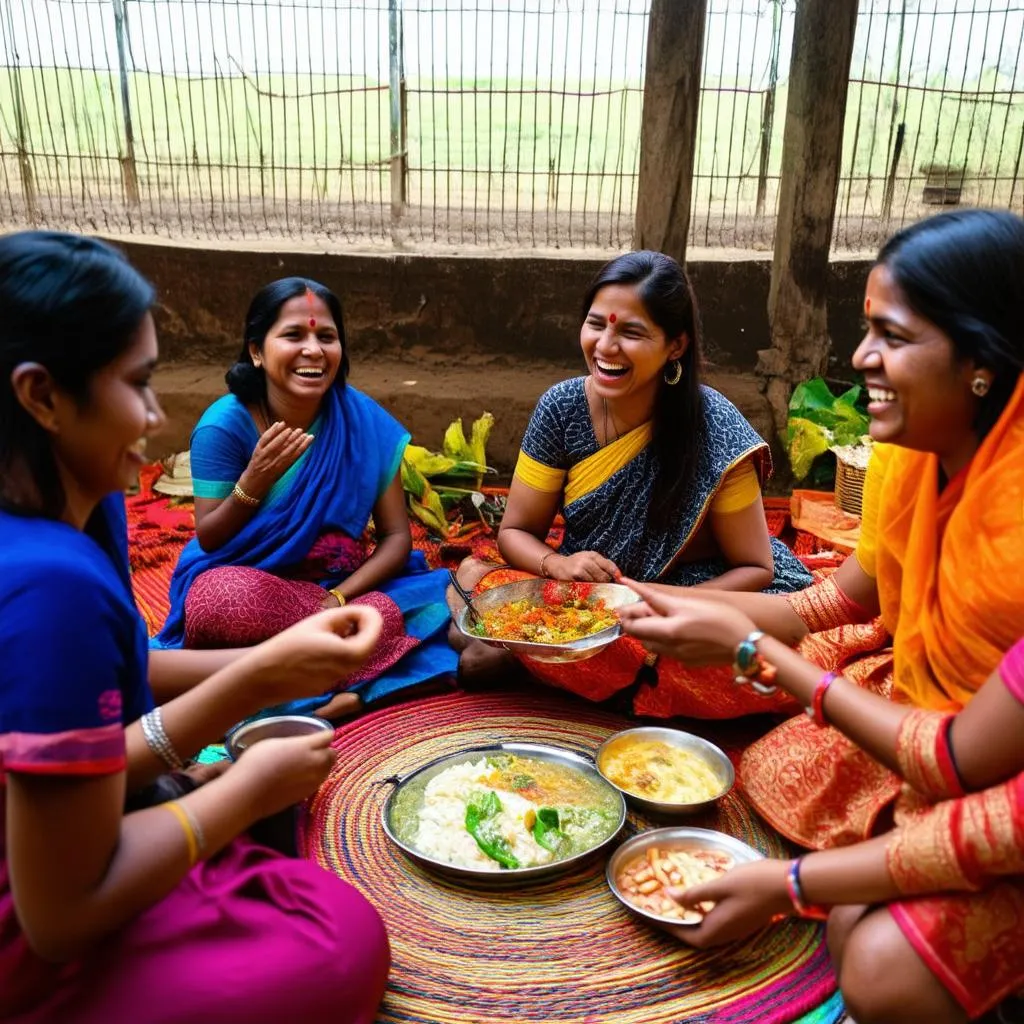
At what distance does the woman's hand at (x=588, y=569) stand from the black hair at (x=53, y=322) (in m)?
1.84

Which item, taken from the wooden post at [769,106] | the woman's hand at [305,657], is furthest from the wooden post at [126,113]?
the woman's hand at [305,657]

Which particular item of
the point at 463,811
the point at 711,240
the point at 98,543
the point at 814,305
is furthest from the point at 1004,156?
the point at 98,543

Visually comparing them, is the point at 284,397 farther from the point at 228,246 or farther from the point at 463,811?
the point at 228,246

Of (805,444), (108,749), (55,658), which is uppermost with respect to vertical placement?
(55,658)

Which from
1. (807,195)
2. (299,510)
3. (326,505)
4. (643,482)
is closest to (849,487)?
(807,195)

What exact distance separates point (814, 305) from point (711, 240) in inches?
92.1

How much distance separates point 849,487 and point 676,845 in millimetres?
2812

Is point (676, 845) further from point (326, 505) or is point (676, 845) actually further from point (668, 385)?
point (326, 505)

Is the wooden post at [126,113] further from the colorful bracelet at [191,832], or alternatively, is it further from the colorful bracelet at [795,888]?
the colorful bracelet at [795,888]

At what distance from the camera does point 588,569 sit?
306 cm

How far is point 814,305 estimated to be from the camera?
17.1 ft

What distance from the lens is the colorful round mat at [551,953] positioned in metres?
2.06

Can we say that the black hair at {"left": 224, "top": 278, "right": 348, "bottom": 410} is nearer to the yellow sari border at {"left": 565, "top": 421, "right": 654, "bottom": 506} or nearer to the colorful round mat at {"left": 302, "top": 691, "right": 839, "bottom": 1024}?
the yellow sari border at {"left": 565, "top": 421, "right": 654, "bottom": 506}

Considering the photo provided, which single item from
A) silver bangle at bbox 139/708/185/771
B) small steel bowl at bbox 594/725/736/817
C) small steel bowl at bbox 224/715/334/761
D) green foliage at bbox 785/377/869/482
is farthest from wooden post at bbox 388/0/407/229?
silver bangle at bbox 139/708/185/771
